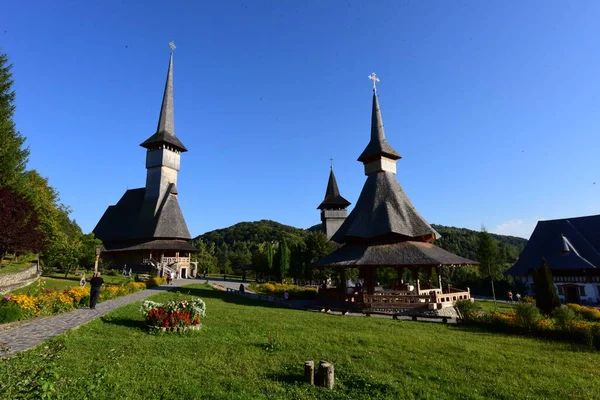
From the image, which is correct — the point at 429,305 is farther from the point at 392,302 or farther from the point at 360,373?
the point at 360,373

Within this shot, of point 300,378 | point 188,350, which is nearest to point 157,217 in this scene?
point 188,350

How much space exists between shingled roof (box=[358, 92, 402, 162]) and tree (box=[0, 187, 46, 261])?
24840 mm

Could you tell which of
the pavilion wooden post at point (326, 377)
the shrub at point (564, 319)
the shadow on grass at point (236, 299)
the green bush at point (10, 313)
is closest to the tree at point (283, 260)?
the shadow on grass at point (236, 299)

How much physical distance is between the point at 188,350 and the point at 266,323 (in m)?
4.94

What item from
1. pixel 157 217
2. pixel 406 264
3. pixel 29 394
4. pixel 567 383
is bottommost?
pixel 567 383

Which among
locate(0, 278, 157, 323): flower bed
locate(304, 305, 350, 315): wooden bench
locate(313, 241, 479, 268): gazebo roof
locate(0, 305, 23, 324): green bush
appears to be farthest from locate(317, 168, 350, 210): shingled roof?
locate(0, 305, 23, 324): green bush

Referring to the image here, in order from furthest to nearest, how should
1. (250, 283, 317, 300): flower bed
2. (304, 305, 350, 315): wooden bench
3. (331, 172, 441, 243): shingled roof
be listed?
(250, 283, 317, 300): flower bed, (331, 172, 441, 243): shingled roof, (304, 305, 350, 315): wooden bench

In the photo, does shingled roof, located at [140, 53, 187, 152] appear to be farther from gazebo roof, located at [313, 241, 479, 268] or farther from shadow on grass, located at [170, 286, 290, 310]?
gazebo roof, located at [313, 241, 479, 268]

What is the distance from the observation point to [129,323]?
12.0 meters

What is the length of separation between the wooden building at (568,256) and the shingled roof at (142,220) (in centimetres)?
4234

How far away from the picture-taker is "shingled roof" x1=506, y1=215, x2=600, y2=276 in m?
32.0

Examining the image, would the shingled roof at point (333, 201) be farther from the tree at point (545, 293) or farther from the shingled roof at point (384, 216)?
the tree at point (545, 293)

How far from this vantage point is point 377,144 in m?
27.5

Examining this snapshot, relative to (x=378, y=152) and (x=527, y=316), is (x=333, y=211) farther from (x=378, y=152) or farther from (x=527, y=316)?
(x=527, y=316)
